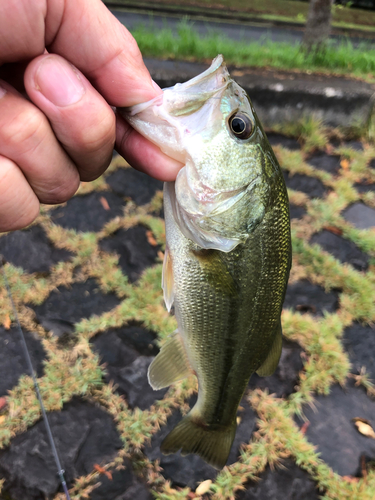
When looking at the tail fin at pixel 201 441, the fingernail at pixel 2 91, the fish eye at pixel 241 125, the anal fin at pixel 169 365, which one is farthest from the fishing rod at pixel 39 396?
the fish eye at pixel 241 125

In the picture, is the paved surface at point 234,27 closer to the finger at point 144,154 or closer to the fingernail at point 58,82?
the finger at point 144,154

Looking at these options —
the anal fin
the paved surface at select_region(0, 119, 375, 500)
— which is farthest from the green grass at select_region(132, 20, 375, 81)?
the anal fin

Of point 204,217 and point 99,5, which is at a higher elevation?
point 99,5

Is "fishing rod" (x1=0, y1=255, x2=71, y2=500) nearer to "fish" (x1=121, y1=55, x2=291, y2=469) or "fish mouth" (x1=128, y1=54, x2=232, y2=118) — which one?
"fish" (x1=121, y1=55, x2=291, y2=469)

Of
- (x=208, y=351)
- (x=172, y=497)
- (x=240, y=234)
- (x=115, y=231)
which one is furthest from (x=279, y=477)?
(x=115, y=231)

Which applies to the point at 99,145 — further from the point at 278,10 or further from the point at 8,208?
the point at 278,10

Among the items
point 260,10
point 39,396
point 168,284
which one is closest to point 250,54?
point 168,284
